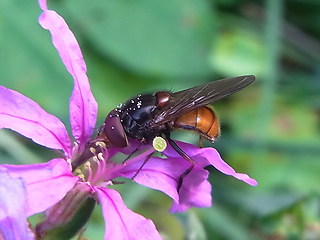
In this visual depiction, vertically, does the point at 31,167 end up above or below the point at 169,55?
above

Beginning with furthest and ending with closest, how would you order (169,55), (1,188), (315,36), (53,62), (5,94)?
1. (315,36)
2. (169,55)
3. (53,62)
4. (5,94)
5. (1,188)

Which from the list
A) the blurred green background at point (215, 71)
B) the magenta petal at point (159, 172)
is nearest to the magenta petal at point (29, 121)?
the magenta petal at point (159, 172)

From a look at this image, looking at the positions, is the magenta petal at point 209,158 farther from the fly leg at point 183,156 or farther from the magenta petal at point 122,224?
the magenta petal at point 122,224

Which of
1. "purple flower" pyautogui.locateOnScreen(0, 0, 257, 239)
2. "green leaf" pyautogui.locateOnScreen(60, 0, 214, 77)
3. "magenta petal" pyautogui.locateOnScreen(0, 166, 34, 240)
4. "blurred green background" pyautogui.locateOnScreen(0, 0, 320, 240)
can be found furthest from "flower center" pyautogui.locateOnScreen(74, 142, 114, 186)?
"green leaf" pyautogui.locateOnScreen(60, 0, 214, 77)

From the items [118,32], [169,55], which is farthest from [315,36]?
[118,32]

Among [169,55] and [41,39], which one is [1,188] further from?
[169,55]

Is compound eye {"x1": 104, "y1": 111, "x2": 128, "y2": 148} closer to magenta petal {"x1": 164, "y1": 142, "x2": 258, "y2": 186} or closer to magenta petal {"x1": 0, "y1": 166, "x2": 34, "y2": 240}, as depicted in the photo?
magenta petal {"x1": 164, "y1": 142, "x2": 258, "y2": 186}
